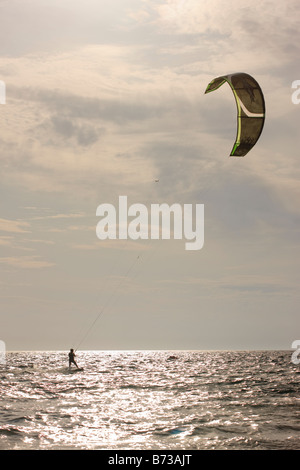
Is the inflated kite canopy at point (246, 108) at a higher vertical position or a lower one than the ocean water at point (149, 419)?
higher

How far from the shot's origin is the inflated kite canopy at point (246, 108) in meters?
17.3

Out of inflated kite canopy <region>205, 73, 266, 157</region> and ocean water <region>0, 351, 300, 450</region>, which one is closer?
ocean water <region>0, 351, 300, 450</region>

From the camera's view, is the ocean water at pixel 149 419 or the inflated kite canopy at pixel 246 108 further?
the inflated kite canopy at pixel 246 108

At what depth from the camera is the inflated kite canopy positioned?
17344mm

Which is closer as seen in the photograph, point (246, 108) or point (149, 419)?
point (149, 419)

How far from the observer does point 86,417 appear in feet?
54.6

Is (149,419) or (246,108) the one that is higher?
(246,108)

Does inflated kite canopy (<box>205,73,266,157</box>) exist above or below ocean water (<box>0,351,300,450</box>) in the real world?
above

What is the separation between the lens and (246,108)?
58.1 ft
